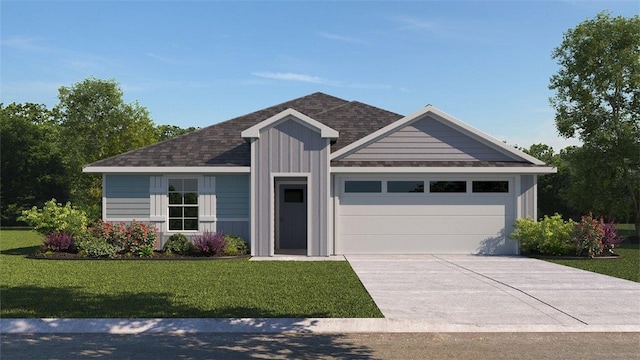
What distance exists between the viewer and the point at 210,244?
16656 millimetres

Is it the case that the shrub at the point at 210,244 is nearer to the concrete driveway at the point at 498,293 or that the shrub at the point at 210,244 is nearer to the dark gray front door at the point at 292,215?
the dark gray front door at the point at 292,215

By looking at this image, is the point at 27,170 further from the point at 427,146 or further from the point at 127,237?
the point at 427,146

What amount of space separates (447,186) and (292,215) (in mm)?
5490

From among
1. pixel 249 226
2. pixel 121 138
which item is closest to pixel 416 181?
pixel 249 226

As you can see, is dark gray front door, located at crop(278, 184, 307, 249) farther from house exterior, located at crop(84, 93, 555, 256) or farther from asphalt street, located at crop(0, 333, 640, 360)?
asphalt street, located at crop(0, 333, 640, 360)

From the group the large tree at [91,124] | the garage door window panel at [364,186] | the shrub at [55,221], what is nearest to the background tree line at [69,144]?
the large tree at [91,124]

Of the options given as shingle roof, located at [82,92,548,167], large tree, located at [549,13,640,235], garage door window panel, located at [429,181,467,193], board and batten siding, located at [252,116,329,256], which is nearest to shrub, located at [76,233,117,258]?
shingle roof, located at [82,92,548,167]

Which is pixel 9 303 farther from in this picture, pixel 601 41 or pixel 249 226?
pixel 601 41

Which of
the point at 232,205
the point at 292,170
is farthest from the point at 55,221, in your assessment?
the point at 292,170

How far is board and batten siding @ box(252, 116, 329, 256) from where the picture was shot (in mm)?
16969

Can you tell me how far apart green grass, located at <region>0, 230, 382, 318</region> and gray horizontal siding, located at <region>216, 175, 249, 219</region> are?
258 cm

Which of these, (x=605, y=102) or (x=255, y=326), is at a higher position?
(x=605, y=102)

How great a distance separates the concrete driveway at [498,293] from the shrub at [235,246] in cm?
367

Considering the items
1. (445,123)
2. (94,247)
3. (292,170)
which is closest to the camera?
(94,247)
